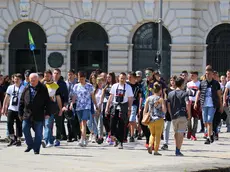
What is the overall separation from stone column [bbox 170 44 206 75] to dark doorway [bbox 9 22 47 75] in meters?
6.52

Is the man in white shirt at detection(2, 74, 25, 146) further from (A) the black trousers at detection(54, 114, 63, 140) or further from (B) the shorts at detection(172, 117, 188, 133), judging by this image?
(B) the shorts at detection(172, 117, 188, 133)

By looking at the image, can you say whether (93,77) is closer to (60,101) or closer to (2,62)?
(60,101)

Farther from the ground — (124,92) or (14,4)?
(14,4)

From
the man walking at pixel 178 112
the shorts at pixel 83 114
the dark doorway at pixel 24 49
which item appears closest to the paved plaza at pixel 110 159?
the man walking at pixel 178 112

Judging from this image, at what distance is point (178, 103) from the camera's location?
2027 centimetres

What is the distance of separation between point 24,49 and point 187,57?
8235mm

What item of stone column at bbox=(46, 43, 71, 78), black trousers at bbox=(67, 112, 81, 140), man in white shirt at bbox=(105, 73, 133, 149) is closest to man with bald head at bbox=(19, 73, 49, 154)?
man in white shirt at bbox=(105, 73, 133, 149)

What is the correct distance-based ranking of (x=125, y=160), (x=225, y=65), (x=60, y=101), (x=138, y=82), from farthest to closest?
(x=225, y=65), (x=138, y=82), (x=60, y=101), (x=125, y=160)

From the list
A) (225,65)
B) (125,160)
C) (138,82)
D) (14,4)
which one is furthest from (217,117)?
(14,4)

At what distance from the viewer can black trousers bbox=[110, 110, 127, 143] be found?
2212cm

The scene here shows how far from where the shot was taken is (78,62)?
1884 inches

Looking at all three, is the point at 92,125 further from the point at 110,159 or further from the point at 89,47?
the point at 89,47

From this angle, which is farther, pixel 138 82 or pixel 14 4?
pixel 14 4

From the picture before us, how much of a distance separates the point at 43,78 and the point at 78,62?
994 inches
